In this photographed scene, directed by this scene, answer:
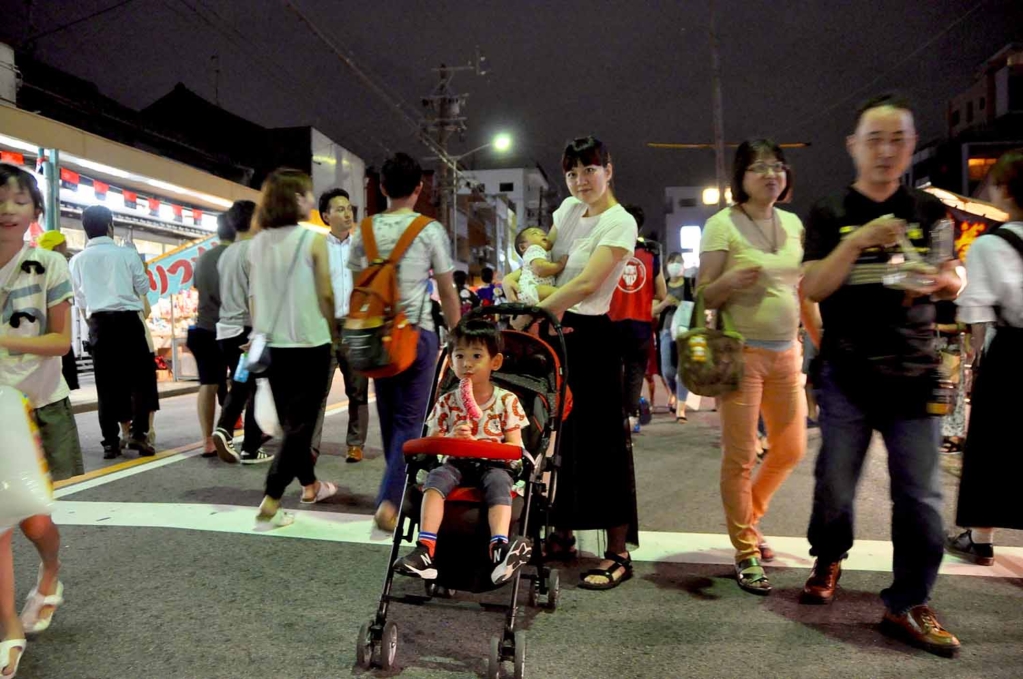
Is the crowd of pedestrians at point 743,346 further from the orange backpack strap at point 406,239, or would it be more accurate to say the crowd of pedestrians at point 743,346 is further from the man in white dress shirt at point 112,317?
the man in white dress shirt at point 112,317

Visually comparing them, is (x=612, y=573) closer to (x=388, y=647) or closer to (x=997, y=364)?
(x=388, y=647)

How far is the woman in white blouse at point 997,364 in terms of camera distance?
10.3 ft

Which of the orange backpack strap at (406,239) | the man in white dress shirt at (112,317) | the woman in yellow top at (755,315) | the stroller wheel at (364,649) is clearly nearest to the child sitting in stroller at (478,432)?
the stroller wheel at (364,649)

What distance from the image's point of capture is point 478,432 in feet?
9.84

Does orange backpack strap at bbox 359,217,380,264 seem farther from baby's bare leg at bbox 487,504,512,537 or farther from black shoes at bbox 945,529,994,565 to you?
black shoes at bbox 945,529,994,565

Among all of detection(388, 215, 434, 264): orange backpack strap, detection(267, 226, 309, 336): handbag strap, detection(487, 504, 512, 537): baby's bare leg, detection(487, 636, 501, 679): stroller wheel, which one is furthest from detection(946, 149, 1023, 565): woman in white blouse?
detection(267, 226, 309, 336): handbag strap

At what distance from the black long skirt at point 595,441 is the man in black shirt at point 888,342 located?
0.92 meters

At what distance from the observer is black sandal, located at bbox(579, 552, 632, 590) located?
10.6 ft

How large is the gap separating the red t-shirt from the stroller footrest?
1.69 m

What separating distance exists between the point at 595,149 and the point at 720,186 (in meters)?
18.5

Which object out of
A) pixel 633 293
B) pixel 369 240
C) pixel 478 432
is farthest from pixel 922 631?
pixel 369 240

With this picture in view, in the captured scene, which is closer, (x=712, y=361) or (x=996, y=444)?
(x=712, y=361)

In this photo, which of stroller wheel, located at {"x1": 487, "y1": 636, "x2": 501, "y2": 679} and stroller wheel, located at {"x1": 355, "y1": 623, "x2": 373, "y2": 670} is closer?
stroller wheel, located at {"x1": 487, "y1": 636, "x2": 501, "y2": 679}

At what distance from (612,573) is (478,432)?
0.99m
